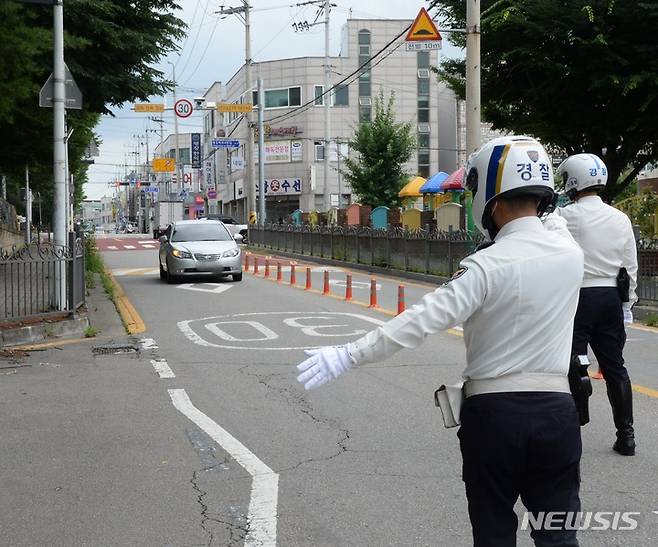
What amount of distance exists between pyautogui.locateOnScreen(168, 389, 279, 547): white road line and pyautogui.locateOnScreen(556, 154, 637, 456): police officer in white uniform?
7.25 ft

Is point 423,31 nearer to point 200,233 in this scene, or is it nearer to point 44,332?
point 200,233

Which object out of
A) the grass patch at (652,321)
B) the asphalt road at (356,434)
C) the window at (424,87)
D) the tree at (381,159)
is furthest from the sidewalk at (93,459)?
the window at (424,87)

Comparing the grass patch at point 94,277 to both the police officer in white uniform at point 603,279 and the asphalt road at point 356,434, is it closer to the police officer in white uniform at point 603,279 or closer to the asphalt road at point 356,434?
the asphalt road at point 356,434

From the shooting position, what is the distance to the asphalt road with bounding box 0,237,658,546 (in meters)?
4.80

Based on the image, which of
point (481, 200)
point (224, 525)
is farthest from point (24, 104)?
point (481, 200)

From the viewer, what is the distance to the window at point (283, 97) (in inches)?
2704

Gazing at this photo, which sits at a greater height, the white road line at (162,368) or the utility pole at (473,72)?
the utility pole at (473,72)

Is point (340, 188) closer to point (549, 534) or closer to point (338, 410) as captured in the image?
point (338, 410)

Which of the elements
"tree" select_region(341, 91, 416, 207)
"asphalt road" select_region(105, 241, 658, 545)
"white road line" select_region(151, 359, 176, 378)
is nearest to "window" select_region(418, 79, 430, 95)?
"tree" select_region(341, 91, 416, 207)

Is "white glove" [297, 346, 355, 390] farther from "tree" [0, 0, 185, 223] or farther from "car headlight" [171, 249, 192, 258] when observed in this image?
"car headlight" [171, 249, 192, 258]

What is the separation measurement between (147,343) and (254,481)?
22.1 feet

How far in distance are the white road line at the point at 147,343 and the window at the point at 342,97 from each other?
57.1 metres

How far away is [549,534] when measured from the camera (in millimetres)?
2969

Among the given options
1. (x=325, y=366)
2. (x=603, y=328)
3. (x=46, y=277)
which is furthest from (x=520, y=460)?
(x=46, y=277)
